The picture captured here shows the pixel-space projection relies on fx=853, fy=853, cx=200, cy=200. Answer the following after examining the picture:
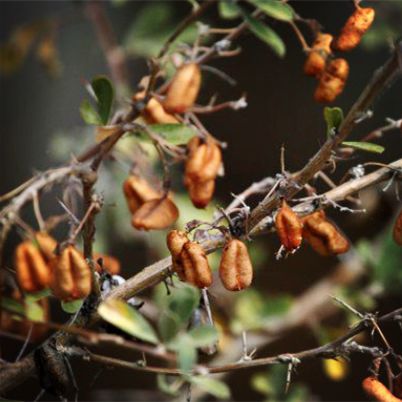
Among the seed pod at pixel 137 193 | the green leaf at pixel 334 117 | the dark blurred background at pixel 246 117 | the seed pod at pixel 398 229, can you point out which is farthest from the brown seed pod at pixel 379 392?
the dark blurred background at pixel 246 117

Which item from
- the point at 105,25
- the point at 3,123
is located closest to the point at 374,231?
the point at 105,25

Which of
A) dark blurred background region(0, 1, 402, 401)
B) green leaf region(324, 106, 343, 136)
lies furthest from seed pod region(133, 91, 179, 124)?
dark blurred background region(0, 1, 402, 401)

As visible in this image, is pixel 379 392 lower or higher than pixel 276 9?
lower

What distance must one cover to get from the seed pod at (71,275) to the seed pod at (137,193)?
0.26 m

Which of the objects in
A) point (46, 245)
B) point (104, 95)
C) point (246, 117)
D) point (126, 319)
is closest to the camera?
point (126, 319)

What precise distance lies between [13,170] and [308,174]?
1.60 metres

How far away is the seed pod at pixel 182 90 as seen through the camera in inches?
38.8

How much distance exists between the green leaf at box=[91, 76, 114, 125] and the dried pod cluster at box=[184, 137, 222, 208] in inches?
4.4

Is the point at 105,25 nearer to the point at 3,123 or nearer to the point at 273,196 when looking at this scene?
the point at 3,123

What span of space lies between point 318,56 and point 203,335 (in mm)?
394

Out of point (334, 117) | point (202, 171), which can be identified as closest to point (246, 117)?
point (202, 171)

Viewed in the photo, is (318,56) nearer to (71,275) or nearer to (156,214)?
(156,214)

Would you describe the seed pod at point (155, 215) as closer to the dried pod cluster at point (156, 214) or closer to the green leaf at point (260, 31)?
the dried pod cluster at point (156, 214)

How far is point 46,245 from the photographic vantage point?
2.98ft
